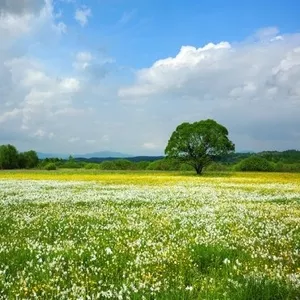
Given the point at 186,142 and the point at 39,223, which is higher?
the point at 186,142

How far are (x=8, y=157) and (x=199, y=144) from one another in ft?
272

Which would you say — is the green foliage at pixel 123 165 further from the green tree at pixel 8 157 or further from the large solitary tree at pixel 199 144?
the green tree at pixel 8 157

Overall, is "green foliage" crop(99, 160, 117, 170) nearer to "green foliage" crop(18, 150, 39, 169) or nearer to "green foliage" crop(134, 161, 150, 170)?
"green foliage" crop(134, 161, 150, 170)

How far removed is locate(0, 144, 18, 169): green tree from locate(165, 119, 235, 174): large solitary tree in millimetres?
77080

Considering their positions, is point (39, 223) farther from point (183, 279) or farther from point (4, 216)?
point (183, 279)

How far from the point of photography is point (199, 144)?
74250 millimetres

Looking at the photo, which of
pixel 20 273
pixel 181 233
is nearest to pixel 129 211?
pixel 181 233

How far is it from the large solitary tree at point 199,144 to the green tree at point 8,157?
77.1m

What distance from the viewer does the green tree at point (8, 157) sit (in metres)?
133

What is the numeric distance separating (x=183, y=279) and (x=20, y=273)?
315 centimetres

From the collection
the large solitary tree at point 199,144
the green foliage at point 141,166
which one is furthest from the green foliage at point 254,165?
the green foliage at point 141,166

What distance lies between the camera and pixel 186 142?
246 ft

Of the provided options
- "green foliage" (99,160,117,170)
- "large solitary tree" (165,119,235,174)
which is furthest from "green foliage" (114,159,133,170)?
"large solitary tree" (165,119,235,174)

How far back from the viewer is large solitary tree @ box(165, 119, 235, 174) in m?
73.8
